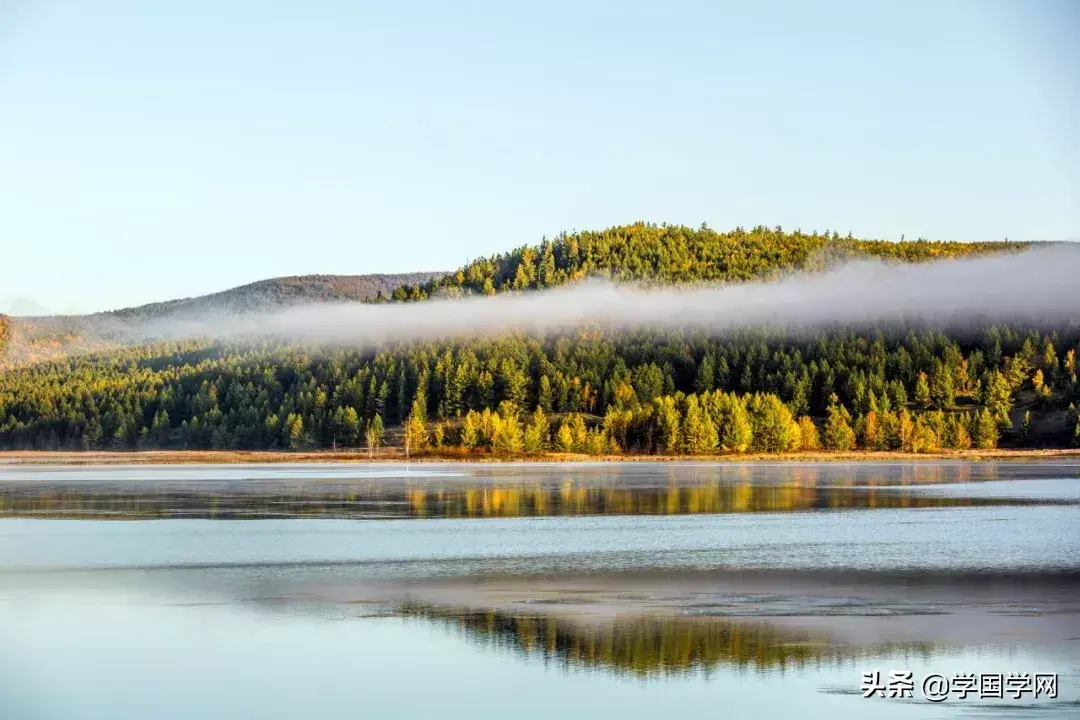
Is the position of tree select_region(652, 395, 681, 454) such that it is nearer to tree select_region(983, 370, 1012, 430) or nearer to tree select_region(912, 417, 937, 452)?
tree select_region(912, 417, 937, 452)

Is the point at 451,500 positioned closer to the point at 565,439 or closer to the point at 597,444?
the point at 597,444

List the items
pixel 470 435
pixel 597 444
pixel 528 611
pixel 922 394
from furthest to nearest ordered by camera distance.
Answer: pixel 922 394, pixel 470 435, pixel 597 444, pixel 528 611

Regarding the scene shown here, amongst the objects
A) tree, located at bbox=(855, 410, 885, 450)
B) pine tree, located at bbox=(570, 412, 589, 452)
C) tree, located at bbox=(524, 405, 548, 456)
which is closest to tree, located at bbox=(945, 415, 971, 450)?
tree, located at bbox=(855, 410, 885, 450)

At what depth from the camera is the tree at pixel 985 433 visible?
527 ft

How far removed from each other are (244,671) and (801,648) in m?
11.1

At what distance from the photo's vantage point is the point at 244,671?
23.0 meters

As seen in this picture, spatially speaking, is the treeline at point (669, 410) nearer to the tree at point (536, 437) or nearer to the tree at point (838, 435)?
the tree at point (838, 435)

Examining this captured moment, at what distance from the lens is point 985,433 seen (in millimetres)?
160875

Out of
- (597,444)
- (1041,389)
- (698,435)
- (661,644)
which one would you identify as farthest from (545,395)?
(661,644)

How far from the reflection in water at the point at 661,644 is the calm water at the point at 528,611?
0.26ft

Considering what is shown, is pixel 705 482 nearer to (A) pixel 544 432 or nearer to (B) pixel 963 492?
(B) pixel 963 492

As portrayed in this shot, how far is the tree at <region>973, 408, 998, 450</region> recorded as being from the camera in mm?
160625

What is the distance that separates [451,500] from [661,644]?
144 ft

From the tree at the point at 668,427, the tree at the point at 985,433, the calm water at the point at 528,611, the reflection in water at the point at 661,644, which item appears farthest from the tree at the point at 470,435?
the reflection in water at the point at 661,644
